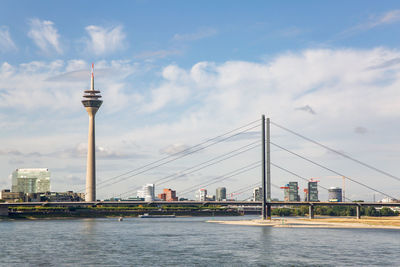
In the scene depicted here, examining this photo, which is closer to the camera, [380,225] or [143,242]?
[143,242]

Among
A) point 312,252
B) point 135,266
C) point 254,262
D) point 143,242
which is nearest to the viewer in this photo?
point 135,266

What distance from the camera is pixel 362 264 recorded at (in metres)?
61.0

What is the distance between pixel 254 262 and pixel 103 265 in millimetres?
17978

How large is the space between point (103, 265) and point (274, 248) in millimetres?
29915

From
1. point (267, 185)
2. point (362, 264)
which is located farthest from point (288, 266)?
point (267, 185)

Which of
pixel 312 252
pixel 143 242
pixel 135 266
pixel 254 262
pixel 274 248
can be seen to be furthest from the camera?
pixel 143 242

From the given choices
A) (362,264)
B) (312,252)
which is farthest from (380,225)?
(362,264)

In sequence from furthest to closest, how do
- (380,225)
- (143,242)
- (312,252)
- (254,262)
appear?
1. (380,225)
2. (143,242)
3. (312,252)
4. (254,262)

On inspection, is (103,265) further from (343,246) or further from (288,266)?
(343,246)

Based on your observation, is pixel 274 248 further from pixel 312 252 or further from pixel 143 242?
pixel 143 242

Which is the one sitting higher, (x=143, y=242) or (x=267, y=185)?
(x=267, y=185)

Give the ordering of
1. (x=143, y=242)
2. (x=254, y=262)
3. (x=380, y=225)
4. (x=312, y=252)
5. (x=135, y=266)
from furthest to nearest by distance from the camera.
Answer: (x=380, y=225) → (x=143, y=242) → (x=312, y=252) → (x=254, y=262) → (x=135, y=266)

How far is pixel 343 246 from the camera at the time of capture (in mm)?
82938

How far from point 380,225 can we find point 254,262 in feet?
340
